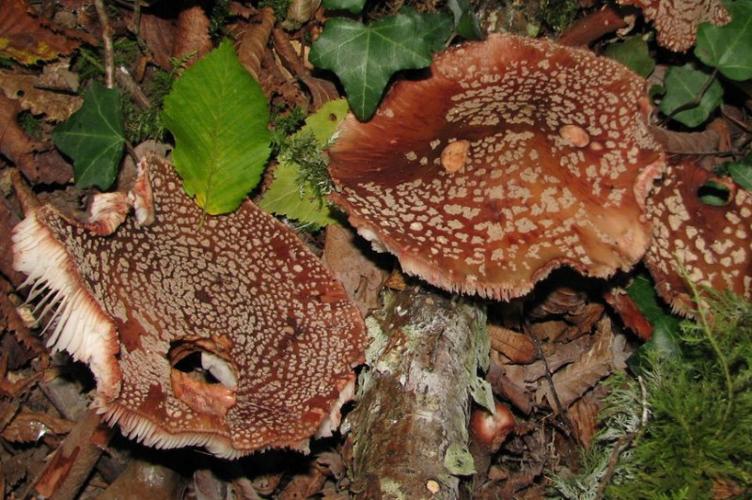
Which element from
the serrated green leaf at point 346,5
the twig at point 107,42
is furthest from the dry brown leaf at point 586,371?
the twig at point 107,42

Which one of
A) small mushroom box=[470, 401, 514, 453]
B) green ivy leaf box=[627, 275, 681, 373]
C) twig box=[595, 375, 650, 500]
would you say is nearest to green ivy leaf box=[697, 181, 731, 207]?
green ivy leaf box=[627, 275, 681, 373]

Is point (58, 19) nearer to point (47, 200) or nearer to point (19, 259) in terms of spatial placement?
point (47, 200)

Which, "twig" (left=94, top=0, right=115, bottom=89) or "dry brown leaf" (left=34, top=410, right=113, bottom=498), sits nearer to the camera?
"dry brown leaf" (left=34, top=410, right=113, bottom=498)

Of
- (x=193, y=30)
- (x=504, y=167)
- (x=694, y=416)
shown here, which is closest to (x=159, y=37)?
(x=193, y=30)

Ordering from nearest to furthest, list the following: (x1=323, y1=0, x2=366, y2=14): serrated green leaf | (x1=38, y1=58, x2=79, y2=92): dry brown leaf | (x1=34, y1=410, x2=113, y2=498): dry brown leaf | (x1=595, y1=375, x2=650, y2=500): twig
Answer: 1. (x1=595, y1=375, x2=650, y2=500): twig
2. (x1=323, y1=0, x2=366, y2=14): serrated green leaf
3. (x1=34, y1=410, x2=113, y2=498): dry brown leaf
4. (x1=38, y1=58, x2=79, y2=92): dry brown leaf

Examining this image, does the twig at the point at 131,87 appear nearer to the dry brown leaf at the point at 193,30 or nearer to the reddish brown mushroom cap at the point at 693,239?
the dry brown leaf at the point at 193,30

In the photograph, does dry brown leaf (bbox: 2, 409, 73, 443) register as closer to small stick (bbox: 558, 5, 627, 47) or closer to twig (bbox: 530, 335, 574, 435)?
twig (bbox: 530, 335, 574, 435)
